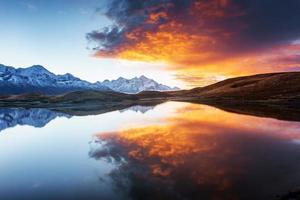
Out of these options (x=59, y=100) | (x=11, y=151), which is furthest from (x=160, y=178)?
(x=59, y=100)

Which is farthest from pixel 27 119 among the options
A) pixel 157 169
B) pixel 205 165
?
pixel 205 165

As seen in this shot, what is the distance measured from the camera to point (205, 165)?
22.5m

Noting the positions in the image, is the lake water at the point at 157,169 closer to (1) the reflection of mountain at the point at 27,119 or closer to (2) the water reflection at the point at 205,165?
(2) the water reflection at the point at 205,165

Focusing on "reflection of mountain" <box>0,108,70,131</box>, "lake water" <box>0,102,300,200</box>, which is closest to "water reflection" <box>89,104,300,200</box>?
"lake water" <box>0,102,300,200</box>

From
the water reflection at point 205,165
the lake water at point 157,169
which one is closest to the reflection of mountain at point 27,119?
the lake water at point 157,169

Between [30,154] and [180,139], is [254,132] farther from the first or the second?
[30,154]

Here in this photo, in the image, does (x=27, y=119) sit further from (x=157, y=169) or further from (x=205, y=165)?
(x=205, y=165)

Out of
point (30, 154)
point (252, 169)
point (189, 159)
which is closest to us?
point (252, 169)

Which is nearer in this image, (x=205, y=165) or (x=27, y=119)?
(x=205, y=165)

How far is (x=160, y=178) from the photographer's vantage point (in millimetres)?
19438

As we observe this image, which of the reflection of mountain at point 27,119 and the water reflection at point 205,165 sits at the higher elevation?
the water reflection at point 205,165

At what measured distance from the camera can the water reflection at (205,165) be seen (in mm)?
16875

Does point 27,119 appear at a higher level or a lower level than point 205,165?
lower

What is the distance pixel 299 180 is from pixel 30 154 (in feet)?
88.2
